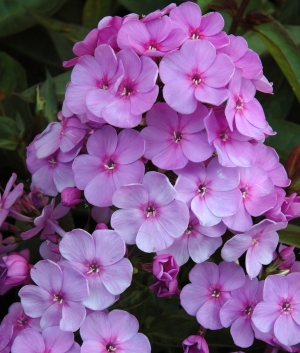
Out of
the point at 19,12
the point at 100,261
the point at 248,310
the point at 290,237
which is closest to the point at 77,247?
the point at 100,261

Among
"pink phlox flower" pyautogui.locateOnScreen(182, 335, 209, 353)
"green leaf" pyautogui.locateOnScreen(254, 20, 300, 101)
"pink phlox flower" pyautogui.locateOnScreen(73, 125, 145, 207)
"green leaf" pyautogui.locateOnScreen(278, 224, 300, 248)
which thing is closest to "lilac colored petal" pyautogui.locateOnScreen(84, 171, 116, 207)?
"pink phlox flower" pyautogui.locateOnScreen(73, 125, 145, 207)

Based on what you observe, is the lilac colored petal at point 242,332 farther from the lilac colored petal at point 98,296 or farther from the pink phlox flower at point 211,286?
the lilac colored petal at point 98,296

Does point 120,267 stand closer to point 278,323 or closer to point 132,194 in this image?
point 132,194

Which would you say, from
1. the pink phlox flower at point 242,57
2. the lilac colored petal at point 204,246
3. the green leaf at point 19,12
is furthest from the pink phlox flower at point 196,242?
the green leaf at point 19,12

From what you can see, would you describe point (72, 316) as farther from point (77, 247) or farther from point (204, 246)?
point (204, 246)

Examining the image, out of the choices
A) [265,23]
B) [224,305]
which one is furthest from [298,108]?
[224,305]

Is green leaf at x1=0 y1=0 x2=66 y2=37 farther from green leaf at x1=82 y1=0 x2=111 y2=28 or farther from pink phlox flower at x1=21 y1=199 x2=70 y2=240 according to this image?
pink phlox flower at x1=21 y1=199 x2=70 y2=240
